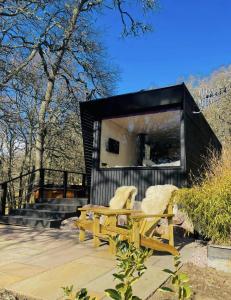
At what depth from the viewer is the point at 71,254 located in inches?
170

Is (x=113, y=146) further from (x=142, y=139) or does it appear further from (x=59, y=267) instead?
(x=59, y=267)

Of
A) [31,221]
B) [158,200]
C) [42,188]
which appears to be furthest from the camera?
[42,188]

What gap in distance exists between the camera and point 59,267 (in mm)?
3592

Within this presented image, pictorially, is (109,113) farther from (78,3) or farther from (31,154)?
(31,154)

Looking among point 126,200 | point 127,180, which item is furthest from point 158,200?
point 127,180

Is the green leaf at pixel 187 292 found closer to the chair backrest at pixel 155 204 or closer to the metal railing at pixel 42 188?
the chair backrest at pixel 155 204

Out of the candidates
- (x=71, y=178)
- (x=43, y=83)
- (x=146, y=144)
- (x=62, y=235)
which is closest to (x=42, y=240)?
(x=62, y=235)

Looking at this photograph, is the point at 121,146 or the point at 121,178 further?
the point at 121,146

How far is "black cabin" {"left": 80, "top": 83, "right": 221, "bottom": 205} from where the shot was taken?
706cm

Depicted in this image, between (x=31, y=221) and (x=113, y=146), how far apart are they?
10.3 feet

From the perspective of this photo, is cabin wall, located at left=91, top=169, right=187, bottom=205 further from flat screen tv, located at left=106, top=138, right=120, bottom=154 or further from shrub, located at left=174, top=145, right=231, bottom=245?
shrub, located at left=174, top=145, right=231, bottom=245

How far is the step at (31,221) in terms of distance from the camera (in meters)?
6.94

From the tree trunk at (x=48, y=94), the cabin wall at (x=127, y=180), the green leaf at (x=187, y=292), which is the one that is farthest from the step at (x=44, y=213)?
the green leaf at (x=187, y=292)

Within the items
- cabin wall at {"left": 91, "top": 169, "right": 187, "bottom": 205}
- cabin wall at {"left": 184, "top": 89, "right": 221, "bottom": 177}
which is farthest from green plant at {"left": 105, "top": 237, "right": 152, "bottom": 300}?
cabin wall at {"left": 184, "top": 89, "right": 221, "bottom": 177}
